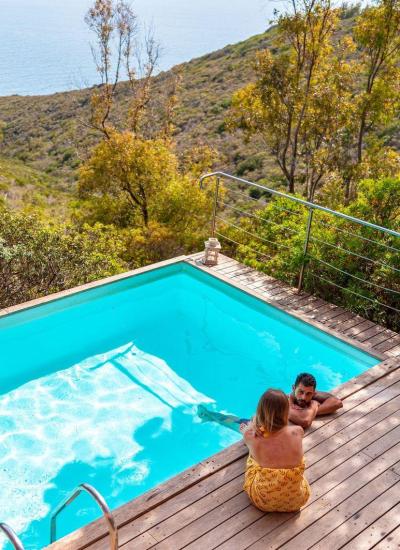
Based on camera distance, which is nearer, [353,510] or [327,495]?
[353,510]

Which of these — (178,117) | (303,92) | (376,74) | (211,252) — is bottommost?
(178,117)

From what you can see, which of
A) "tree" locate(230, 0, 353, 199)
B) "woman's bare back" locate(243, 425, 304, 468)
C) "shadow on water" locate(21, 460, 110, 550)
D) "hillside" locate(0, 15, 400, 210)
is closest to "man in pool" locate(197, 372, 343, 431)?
"woman's bare back" locate(243, 425, 304, 468)

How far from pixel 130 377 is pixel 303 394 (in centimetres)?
205

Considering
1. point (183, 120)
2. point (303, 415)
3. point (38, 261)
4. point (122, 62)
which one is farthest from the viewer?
point (183, 120)

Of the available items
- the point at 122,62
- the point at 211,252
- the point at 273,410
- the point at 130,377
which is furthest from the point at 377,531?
the point at 122,62

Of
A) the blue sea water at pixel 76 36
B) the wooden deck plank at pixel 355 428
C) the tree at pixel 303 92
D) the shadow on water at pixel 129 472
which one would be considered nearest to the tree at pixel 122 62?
the blue sea water at pixel 76 36

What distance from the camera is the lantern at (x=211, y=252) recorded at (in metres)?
6.82

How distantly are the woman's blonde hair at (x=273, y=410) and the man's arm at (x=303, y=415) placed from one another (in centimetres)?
88

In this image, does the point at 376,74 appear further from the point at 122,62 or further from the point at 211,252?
the point at 122,62

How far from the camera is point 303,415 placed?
3.92 meters

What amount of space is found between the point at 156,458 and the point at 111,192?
30.3ft

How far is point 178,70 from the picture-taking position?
20.3 metres

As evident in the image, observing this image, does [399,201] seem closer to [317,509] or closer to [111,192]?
[317,509]

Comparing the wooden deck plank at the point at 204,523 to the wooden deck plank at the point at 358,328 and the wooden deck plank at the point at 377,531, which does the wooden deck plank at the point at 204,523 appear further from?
the wooden deck plank at the point at 358,328
